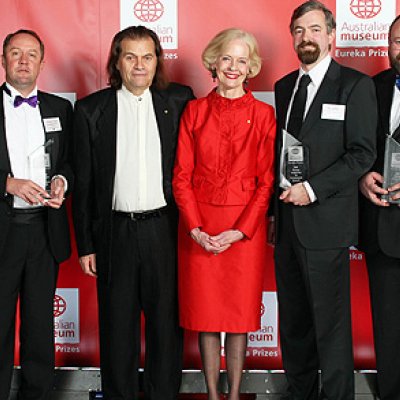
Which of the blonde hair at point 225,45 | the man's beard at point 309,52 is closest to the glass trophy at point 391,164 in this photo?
the man's beard at point 309,52

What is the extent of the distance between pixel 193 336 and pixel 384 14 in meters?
1.90

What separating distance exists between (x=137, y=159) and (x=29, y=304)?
79 cm

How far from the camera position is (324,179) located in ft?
8.77

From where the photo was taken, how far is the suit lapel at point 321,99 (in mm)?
2723

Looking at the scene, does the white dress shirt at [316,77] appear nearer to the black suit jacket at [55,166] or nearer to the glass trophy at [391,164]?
the glass trophy at [391,164]

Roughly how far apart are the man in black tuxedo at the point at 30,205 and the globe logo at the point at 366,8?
1483mm

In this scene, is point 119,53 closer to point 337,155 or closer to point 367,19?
point 337,155

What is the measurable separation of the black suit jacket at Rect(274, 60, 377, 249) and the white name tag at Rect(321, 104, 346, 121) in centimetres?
1

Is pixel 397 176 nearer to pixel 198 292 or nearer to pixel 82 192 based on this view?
pixel 198 292

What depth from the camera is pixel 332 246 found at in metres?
2.77

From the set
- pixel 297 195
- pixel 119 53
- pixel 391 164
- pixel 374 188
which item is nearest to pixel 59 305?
pixel 119 53

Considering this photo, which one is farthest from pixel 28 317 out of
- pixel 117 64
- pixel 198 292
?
pixel 117 64

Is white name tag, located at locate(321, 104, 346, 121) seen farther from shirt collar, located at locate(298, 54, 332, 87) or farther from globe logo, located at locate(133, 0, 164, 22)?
globe logo, located at locate(133, 0, 164, 22)

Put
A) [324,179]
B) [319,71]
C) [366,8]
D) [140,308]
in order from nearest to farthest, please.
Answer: [324,179]
[319,71]
[140,308]
[366,8]
